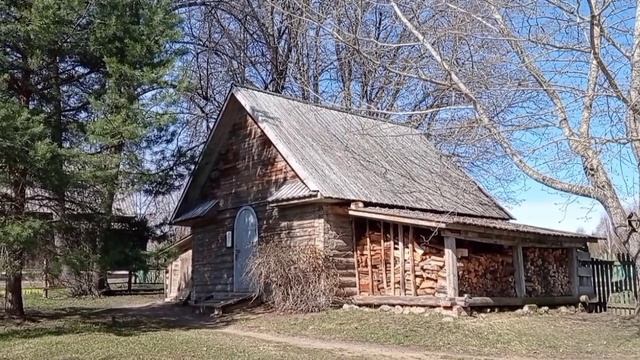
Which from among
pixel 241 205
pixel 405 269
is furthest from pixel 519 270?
pixel 241 205

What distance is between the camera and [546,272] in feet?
62.0

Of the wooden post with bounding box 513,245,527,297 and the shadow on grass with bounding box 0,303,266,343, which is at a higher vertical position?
the wooden post with bounding box 513,245,527,297

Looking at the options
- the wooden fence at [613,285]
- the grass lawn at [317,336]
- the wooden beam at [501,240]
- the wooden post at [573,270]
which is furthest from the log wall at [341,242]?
the wooden fence at [613,285]

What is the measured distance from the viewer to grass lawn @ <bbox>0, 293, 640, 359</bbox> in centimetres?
1097

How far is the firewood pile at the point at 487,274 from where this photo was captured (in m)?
16.3

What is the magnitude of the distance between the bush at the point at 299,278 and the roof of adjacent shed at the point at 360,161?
1710 mm

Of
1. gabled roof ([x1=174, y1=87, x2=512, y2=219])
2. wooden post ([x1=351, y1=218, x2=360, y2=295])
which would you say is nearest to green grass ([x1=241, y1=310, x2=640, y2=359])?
wooden post ([x1=351, y1=218, x2=360, y2=295])

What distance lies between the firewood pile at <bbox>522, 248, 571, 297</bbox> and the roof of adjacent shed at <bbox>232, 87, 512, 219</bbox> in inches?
88.1

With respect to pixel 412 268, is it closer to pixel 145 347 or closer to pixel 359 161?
pixel 359 161

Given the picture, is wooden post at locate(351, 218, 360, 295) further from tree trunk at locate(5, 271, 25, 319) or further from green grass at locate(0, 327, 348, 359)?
tree trunk at locate(5, 271, 25, 319)

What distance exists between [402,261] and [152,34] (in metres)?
8.24

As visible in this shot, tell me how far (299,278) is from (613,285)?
32.7 feet

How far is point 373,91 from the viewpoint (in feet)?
83.2

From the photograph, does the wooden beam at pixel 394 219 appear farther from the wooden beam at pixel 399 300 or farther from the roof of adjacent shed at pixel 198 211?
the roof of adjacent shed at pixel 198 211
